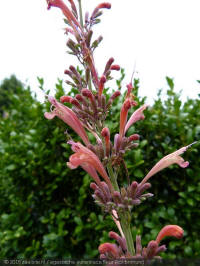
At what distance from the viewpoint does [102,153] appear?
4.78 feet

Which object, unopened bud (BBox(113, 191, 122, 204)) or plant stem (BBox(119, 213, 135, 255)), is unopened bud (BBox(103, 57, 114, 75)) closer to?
unopened bud (BBox(113, 191, 122, 204))

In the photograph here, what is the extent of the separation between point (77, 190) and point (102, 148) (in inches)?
65.1

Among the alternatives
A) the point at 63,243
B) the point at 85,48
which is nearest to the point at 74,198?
the point at 63,243

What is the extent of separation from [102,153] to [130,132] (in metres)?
1.37

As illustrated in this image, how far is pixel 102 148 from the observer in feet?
4.83

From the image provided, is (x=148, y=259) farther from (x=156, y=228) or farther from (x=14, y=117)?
(x=14, y=117)

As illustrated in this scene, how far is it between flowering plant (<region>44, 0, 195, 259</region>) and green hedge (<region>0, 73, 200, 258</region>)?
39.7 inches

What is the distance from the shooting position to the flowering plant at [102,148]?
137cm

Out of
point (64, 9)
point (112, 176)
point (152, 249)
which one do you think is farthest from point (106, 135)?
point (64, 9)

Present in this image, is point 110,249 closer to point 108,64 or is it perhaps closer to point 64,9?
point 108,64

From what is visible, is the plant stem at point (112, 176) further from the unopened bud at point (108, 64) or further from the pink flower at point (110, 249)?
the unopened bud at point (108, 64)

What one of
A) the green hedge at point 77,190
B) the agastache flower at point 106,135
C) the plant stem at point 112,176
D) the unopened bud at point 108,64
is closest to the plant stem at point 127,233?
the plant stem at point 112,176

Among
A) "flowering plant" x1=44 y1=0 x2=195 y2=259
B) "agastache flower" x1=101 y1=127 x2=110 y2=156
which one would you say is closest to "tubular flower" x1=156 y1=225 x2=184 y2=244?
"flowering plant" x1=44 y1=0 x2=195 y2=259

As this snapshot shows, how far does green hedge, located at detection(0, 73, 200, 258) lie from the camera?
8.66 feet
